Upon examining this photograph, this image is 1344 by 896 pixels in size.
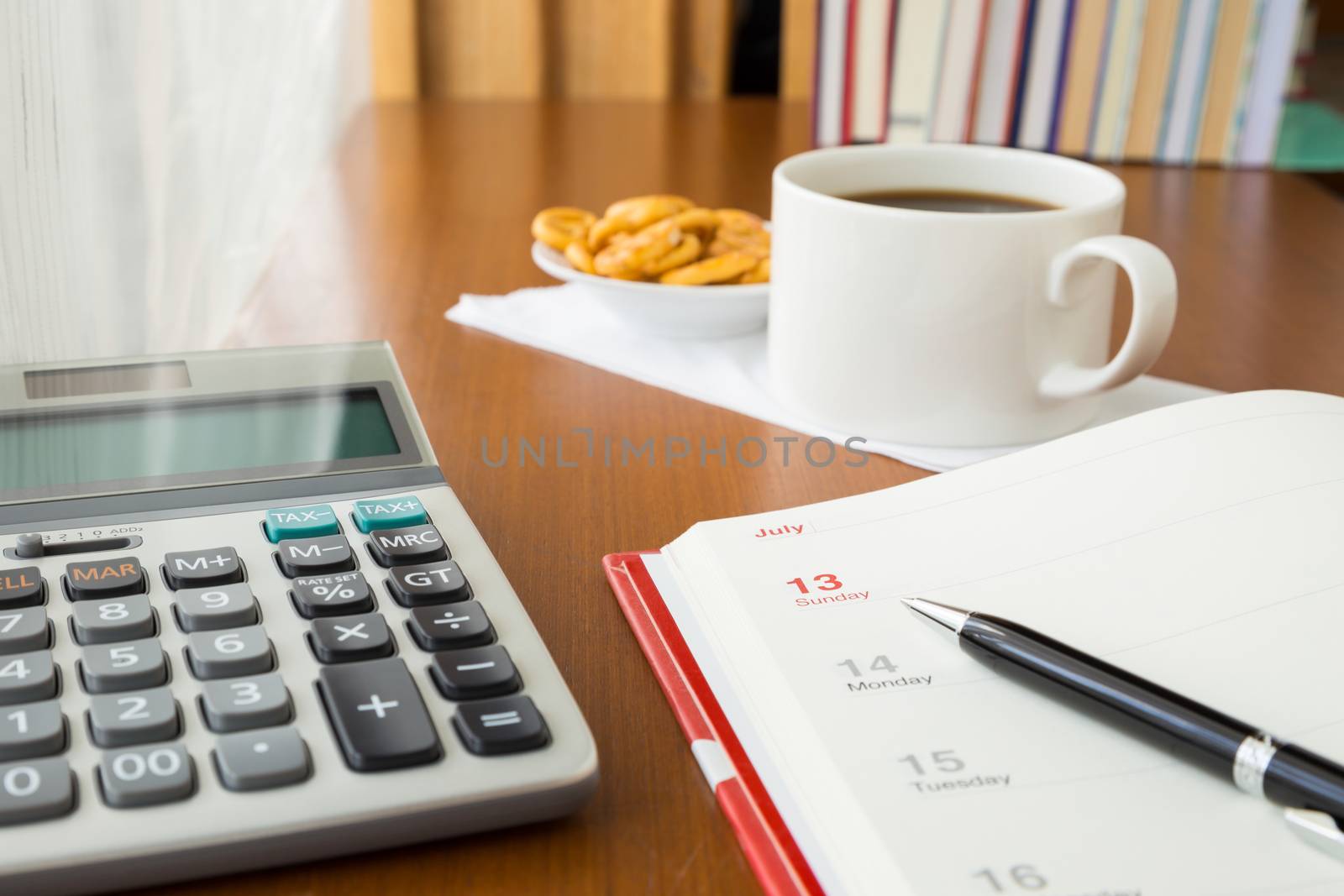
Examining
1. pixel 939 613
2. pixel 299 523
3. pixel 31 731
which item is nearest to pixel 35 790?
pixel 31 731

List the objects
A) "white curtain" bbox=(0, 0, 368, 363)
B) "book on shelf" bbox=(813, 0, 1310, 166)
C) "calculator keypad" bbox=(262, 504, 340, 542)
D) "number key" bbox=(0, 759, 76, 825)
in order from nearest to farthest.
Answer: "number key" bbox=(0, 759, 76, 825)
"calculator keypad" bbox=(262, 504, 340, 542)
"white curtain" bbox=(0, 0, 368, 363)
"book on shelf" bbox=(813, 0, 1310, 166)

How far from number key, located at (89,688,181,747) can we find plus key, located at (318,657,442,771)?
0.03 metres

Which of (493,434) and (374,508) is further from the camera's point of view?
(493,434)

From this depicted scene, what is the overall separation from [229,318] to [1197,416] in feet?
1.66

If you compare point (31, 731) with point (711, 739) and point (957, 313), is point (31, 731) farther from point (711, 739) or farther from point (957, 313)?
point (957, 313)

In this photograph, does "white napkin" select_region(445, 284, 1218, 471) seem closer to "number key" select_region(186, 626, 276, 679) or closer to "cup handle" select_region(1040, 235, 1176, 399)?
"cup handle" select_region(1040, 235, 1176, 399)

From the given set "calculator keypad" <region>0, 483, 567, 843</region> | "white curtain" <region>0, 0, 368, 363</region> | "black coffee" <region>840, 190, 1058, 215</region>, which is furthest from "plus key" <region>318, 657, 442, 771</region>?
"black coffee" <region>840, 190, 1058, 215</region>

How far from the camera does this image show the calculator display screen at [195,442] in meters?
0.38

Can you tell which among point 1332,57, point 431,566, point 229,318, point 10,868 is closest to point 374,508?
point 431,566

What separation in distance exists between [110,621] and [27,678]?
3 centimetres

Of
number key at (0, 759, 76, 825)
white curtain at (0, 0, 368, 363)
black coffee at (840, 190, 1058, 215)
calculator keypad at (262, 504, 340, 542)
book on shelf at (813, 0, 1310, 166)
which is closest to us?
number key at (0, 759, 76, 825)

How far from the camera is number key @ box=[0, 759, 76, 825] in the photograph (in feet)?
0.82

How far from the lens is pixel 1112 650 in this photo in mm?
324

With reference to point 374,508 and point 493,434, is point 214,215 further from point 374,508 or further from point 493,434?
point 374,508
